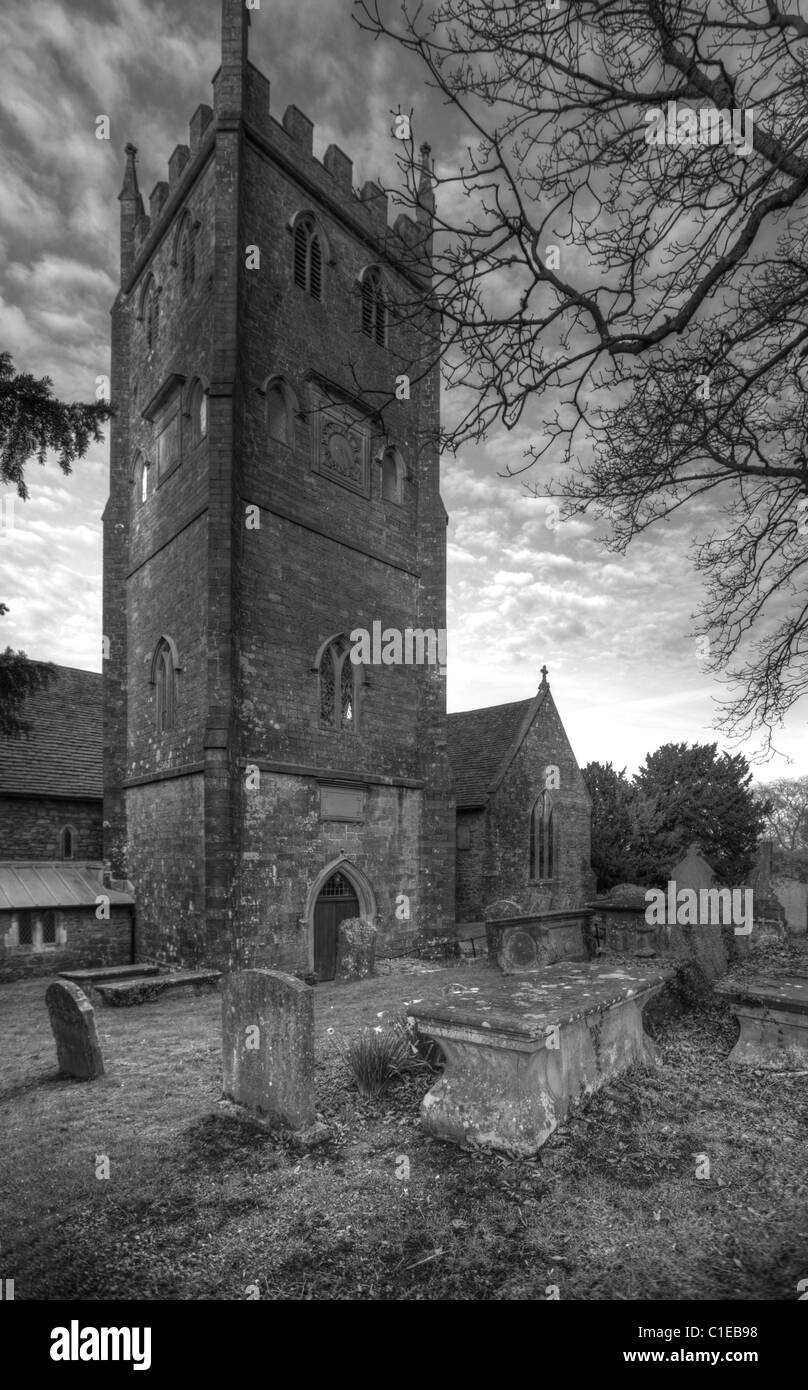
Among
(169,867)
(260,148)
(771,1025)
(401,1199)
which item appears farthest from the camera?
(260,148)

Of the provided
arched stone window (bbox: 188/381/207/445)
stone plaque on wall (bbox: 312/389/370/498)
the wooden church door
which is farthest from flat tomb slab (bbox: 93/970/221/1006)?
stone plaque on wall (bbox: 312/389/370/498)

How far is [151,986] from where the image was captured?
12.1 metres

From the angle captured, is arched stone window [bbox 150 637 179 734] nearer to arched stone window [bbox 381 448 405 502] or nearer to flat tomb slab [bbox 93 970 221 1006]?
flat tomb slab [bbox 93 970 221 1006]

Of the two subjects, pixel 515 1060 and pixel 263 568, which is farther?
pixel 263 568

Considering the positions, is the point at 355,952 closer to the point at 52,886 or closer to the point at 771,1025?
the point at 52,886

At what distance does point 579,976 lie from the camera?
722 cm

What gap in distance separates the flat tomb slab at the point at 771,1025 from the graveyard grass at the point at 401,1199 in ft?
0.82

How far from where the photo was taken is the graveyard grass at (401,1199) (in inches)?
149

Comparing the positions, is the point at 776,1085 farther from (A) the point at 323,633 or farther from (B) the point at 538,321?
(A) the point at 323,633

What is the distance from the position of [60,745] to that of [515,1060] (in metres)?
17.3

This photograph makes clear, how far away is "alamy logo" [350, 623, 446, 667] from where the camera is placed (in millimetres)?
17547

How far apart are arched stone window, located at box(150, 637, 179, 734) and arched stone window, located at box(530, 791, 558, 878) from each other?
→ 43.7ft

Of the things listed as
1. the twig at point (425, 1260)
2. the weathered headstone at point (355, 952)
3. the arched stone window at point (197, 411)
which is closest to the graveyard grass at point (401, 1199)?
the twig at point (425, 1260)
